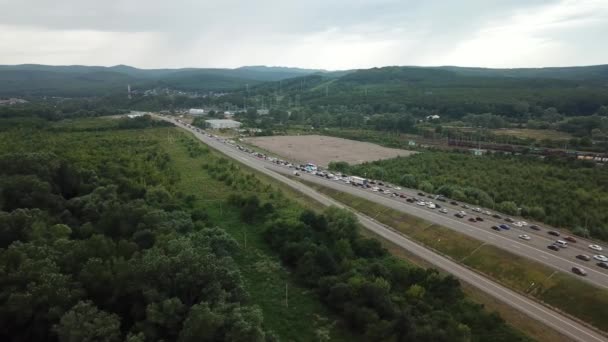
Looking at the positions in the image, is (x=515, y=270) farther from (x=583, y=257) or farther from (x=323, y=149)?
(x=323, y=149)

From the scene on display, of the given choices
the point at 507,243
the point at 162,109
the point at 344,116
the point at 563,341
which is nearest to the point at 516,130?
the point at 344,116

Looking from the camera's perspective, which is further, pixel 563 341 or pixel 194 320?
pixel 563 341

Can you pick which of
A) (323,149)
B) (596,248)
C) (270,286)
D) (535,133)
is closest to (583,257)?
(596,248)

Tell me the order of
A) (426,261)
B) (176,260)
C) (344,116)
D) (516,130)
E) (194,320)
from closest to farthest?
(194,320) < (176,260) < (426,261) < (516,130) < (344,116)

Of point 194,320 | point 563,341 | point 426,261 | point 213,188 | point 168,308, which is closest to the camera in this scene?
point 194,320

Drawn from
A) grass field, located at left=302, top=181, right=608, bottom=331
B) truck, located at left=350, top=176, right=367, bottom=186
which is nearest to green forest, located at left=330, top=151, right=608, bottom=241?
truck, located at left=350, top=176, right=367, bottom=186

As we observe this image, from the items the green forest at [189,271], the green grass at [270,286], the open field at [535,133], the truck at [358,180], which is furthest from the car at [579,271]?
the open field at [535,133]

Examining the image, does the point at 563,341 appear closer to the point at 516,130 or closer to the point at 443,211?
the point at 443,211

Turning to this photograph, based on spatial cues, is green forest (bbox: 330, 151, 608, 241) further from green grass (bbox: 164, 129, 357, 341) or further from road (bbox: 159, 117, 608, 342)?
green grass (bbox: 164, 129, 357, 341)
